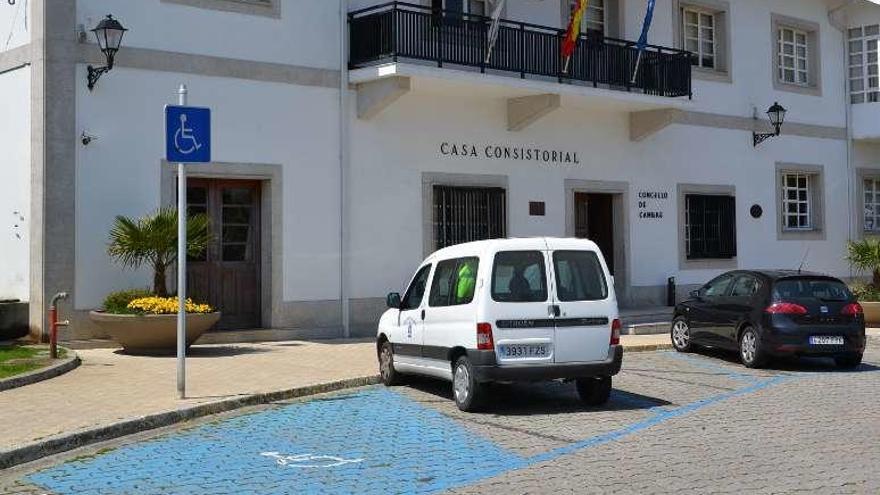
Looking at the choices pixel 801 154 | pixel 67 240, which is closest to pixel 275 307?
pixel 67 240

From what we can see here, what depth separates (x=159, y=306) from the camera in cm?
1391

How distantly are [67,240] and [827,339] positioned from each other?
10706mm

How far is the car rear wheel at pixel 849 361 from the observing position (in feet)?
44.8

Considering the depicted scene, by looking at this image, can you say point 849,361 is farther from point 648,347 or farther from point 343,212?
point 343,212

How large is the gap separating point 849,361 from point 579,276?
562 cm

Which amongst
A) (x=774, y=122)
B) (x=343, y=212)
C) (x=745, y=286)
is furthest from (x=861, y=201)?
(x=343, y=212)

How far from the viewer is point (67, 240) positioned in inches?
577

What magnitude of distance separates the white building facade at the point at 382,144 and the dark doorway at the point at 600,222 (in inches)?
1.7

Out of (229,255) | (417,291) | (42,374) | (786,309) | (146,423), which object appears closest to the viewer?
(146,423)

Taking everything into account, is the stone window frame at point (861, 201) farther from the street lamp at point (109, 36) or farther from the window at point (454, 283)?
the street lamp at point (109, 36)

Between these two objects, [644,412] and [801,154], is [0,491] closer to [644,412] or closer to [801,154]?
[644,412]

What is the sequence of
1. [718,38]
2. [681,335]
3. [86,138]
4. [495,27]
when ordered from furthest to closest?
[718,38]
[495,27]
[681,335]
[86,138]

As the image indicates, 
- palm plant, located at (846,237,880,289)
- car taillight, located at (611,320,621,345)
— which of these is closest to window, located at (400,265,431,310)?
car taillight, located at (611,320,621,345)

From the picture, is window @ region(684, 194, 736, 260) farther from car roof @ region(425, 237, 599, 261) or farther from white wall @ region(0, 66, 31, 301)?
white wall @ region(0, 66, 31, 301)
